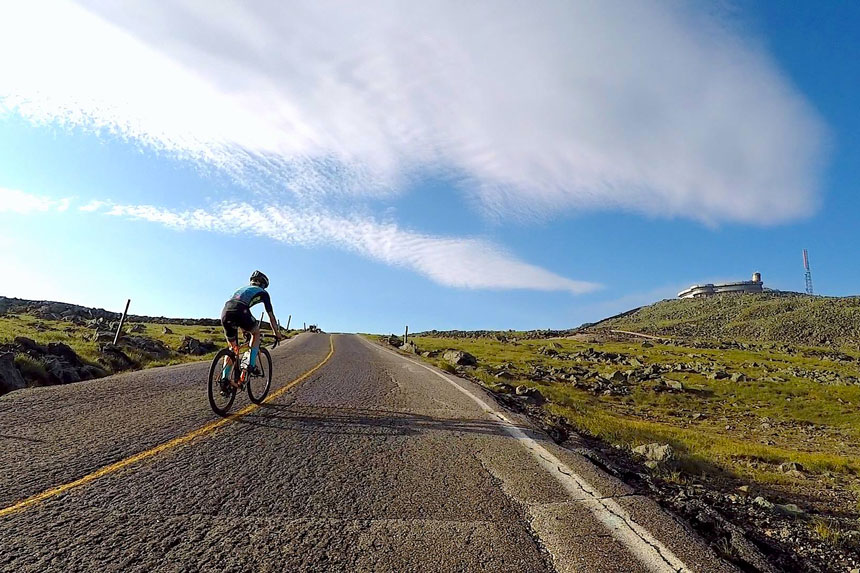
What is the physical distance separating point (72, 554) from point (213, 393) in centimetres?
469

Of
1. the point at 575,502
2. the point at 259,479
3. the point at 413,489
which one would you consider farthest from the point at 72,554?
the point at 575,502

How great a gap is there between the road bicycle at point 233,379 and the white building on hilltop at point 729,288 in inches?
6423

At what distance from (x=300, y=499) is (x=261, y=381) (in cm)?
539

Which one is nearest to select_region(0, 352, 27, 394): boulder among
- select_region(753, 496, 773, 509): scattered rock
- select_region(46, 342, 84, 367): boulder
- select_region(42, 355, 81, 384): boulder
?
select_region(42, 355, 81, 384): boulder

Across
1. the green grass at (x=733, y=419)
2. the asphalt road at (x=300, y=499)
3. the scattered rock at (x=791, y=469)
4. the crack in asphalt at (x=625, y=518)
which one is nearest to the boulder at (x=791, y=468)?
the scattered rock at (x=791, y=469)

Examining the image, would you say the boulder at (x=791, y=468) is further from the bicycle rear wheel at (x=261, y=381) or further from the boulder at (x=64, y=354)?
the boulder at (x=64, y=354)

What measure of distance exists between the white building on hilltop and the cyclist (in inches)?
6431

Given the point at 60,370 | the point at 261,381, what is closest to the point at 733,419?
the point at 261,381

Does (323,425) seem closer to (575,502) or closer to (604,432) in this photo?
(575,502)

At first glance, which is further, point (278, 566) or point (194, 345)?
point (194, 345)

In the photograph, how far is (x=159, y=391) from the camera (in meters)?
9.09

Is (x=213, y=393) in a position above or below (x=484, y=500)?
above

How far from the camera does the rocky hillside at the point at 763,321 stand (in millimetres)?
76312

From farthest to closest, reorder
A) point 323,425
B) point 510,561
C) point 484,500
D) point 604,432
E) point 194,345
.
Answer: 1. point 194,345
2. point 604,432
3. point 323,425
4. point 484,500
5. point 510,561
